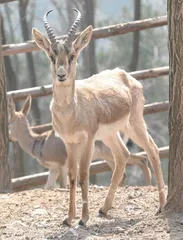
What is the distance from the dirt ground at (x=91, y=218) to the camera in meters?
5.92

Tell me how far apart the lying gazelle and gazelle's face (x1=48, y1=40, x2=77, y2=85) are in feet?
13.3

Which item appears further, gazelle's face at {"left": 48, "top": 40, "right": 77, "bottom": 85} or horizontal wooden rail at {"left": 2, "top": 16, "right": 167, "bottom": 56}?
horizontal wooden rail at {"left": 2, "top": 16, "right": 167, "bottom": 56}

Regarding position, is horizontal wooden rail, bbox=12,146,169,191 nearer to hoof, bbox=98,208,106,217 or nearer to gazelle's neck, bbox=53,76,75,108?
hoof, bbox=98,208,106,217

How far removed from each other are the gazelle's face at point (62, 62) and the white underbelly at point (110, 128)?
0.72m

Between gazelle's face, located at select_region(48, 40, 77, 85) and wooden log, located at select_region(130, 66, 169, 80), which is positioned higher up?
gazelle's face, located at select_region(48, 40, 77, 85)

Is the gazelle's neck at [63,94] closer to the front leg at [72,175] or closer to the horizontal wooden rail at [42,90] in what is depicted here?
the front leg at [72,175]

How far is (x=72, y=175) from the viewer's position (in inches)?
255

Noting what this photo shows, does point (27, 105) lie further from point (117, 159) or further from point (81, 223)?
point (81, 223)

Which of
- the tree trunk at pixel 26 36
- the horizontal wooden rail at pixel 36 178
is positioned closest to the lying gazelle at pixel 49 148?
the horizontal wooden rail at pixel 36 178

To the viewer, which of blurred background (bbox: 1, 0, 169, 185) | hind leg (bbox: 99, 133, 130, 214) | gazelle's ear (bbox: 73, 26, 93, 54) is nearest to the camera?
gazelle's ear (bbox: 73, 26, 93, 54)

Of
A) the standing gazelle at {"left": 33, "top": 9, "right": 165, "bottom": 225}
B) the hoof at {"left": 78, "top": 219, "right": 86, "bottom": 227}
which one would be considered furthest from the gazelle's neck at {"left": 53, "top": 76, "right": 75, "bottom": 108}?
the hoof at {"left": 78, "top": 219, "right": 86, "bottom": 227}

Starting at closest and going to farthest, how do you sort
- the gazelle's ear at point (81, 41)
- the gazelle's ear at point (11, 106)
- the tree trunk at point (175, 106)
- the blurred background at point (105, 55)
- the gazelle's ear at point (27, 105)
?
1. the tree trunk at point (175, 106)
2. the gazelle's ear at point (81, 41)
3. the gazelle's ear at point (27, 105)
4. the gazelle's ear at point (11, 106)
5. the blurred background at point (105, 55)

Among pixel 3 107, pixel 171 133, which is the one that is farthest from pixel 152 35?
pixel 171 133

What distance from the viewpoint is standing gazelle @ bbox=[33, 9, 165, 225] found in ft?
20.9
